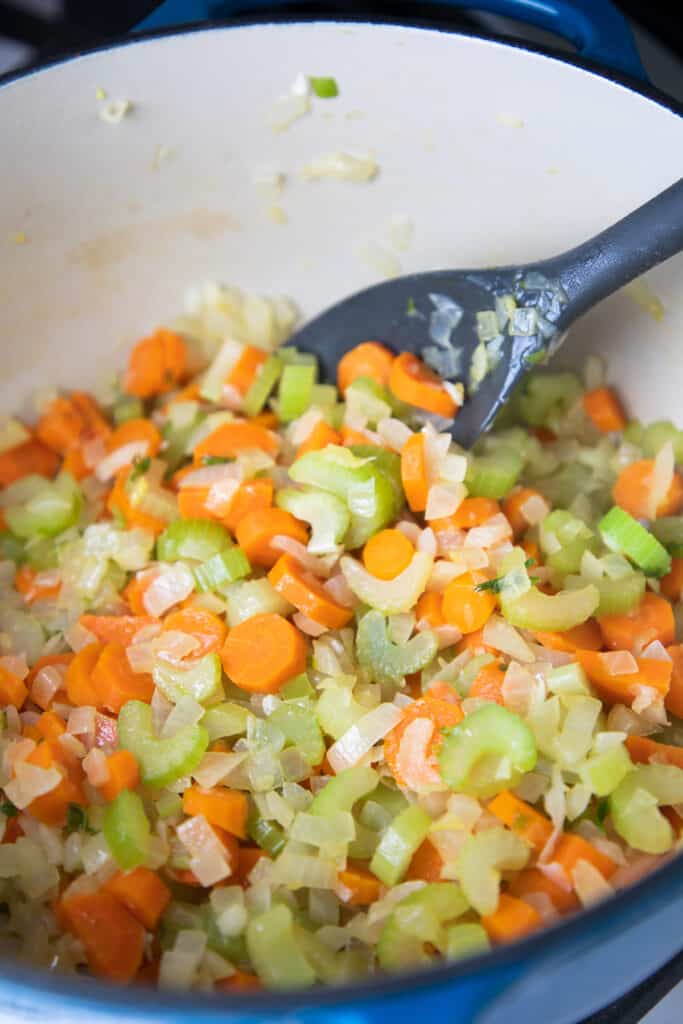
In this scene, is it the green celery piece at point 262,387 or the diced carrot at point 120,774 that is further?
the green celery piece at point 262,387

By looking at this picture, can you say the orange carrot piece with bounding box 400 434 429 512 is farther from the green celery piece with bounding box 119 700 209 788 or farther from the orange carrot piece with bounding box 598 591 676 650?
the green celery piece with bounding box 119 700 209 788

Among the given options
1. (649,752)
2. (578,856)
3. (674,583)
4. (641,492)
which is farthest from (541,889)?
(641,492)

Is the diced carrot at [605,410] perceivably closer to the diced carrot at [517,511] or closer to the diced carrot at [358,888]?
the diced carrot at [517,511]

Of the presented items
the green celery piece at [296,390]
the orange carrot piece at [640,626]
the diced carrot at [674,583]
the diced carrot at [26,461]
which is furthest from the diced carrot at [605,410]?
the diced carrot at [26,461]

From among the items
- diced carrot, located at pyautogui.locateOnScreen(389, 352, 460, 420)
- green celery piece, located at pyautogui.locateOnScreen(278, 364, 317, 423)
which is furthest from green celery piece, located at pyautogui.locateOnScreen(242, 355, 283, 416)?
diced carrot, located at pyautogui.locateOnScreen(389, 352, 460, 420)

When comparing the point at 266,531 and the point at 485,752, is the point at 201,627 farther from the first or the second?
the point at 485,752
